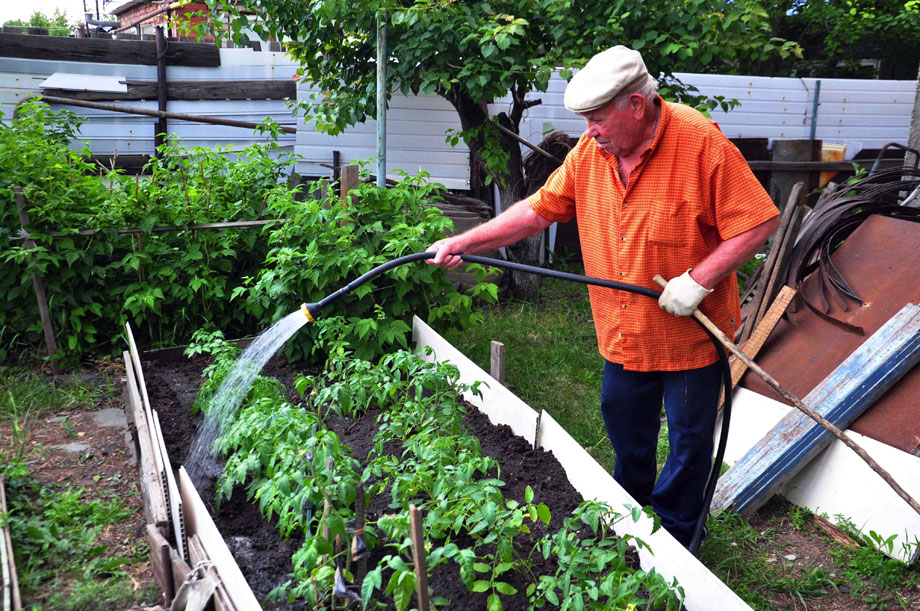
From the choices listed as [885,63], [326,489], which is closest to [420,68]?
[326,489]

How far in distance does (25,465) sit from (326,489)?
226 centimetres

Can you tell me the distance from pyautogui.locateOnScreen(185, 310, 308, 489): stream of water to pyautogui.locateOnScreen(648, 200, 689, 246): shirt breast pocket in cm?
147

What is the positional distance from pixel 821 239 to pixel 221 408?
10.9ft

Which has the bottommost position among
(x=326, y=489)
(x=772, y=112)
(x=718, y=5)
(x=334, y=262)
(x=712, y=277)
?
(x=326, y=489)

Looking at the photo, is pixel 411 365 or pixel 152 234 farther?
pixel 152 234

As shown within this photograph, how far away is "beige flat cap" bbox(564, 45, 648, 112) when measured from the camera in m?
2.49

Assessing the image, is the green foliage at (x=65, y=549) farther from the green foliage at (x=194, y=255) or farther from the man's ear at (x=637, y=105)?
the man's ear at (x=637, y=105)

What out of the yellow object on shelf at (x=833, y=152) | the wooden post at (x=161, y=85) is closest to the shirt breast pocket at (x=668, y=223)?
the wooden post at (x=161, y=85)

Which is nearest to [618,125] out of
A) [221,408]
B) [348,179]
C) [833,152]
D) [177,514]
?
[177,514]

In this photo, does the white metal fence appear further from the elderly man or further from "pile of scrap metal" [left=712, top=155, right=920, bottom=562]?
the elderly man

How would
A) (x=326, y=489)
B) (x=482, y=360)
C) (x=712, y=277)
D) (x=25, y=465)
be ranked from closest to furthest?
(x=326, y=489), (x=712, y=277), (x=25, y=465), (x=482, y=360)

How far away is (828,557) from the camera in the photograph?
125 inches

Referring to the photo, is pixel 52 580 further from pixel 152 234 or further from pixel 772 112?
pixel 772 112

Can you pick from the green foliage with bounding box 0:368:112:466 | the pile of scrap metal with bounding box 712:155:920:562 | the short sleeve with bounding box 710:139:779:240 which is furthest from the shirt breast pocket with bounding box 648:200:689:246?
the green foliage with bounding box 0:368:112:466
